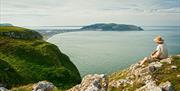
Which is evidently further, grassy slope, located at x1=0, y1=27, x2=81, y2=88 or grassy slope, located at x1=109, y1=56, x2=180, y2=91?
grassy slope, located at x1=0, y1=27, x2=81, y2=88

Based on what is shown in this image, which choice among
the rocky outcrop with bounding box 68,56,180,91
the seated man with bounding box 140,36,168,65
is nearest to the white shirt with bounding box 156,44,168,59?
the seated man with bounding box 140,36,168,65

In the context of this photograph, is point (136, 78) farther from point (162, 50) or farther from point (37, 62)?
point (37, 62)

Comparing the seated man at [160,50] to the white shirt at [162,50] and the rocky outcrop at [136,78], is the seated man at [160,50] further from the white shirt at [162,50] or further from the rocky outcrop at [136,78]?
the rocky outcrop at [136,78]

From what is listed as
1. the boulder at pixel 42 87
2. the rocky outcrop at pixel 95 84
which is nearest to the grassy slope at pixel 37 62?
the boulder at pixel 42 87

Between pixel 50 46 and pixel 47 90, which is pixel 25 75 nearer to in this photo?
pixel 50 46

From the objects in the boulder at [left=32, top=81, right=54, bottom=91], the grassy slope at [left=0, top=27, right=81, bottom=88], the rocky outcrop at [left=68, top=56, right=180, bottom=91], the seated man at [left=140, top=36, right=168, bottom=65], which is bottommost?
the grassy slope at [left=0, top=27, right=81, bottom=88]

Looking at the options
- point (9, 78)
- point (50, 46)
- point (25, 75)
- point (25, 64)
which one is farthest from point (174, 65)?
point (50, 46)

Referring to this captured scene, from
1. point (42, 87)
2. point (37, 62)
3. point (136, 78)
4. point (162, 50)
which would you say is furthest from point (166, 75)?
Answer: point (37, 62)

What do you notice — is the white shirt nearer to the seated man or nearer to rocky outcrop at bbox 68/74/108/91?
the seated man
